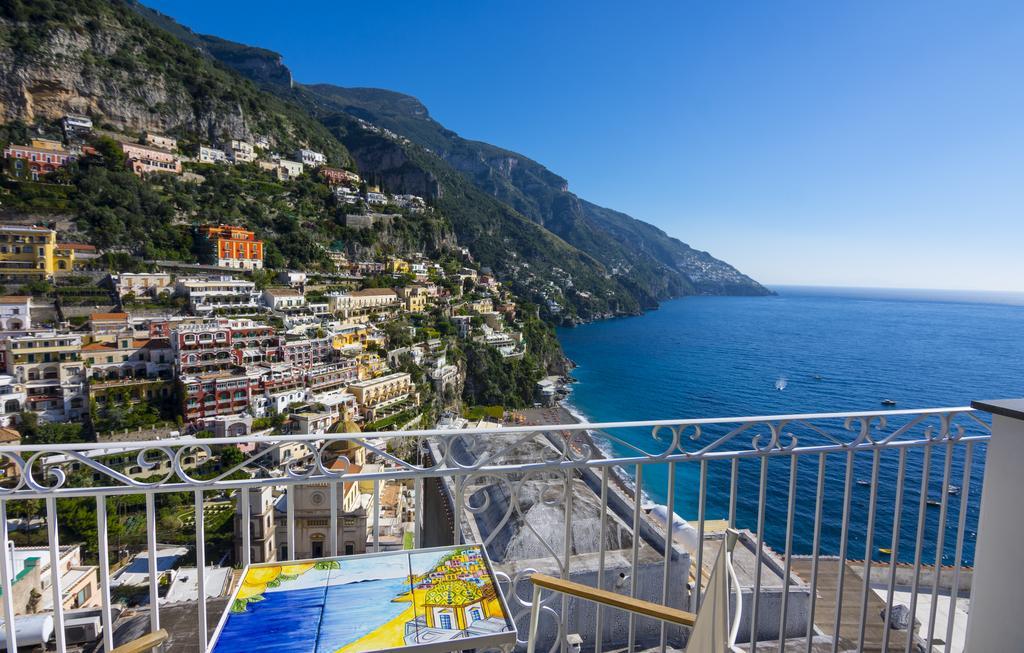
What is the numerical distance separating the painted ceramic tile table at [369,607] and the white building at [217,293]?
98.6 feet

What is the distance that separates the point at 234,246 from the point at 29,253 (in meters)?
10.4

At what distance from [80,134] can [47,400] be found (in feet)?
92.5

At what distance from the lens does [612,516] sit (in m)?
5.07

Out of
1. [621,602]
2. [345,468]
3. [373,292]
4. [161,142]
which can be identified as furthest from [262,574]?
[161,142]

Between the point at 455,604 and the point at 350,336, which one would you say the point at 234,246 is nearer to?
the point at 350,336

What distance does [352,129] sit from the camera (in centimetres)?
7862

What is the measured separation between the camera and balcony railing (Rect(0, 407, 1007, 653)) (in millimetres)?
1313

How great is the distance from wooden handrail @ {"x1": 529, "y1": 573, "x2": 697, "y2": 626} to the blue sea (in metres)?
1.52

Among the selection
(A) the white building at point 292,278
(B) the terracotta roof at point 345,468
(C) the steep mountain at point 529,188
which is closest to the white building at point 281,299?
(A) the white building at point 292,278

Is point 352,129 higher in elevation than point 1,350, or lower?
higher

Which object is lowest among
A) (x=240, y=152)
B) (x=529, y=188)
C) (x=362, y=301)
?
(x=362, y=301)

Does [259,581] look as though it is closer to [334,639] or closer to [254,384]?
[334,639]

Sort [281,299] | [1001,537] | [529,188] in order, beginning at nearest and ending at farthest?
[1001,537] → [281,299] → [529,188]

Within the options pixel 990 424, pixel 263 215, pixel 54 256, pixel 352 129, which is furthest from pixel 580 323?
pixel 990 424
